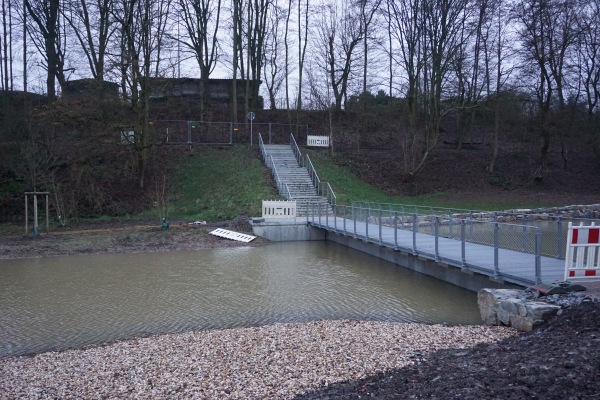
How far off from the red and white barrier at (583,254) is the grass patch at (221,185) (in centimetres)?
1688

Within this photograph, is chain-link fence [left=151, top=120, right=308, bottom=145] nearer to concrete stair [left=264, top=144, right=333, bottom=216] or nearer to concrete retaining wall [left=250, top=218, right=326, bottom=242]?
concrete stair [left=264, top=144, right=333, bottom=216]

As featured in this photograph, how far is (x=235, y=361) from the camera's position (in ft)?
21.4

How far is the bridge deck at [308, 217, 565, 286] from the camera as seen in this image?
9.55 meters

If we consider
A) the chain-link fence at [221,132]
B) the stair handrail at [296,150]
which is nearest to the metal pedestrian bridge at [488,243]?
the stair handrail at [296,150]

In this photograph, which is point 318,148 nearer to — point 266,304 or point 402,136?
point 402,136

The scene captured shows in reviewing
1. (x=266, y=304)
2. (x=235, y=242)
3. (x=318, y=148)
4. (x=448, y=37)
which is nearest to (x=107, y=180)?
(x=235, y=242)

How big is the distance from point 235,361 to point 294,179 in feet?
71.1

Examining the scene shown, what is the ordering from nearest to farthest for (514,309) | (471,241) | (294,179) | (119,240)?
1. (514,309)
2. (471,241)
3. (119,240)
4. (294,179)

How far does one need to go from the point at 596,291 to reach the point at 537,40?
1076 inches

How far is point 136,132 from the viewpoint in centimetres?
2686

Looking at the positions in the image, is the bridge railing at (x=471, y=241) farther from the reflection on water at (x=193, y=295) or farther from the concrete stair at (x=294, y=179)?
the concrete stair at (x=294, y=179)

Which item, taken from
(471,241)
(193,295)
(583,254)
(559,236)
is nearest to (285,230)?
(471,241)

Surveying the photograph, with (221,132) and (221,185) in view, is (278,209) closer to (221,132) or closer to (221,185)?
(221,185)

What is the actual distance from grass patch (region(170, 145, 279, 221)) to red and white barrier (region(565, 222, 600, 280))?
664 inches
